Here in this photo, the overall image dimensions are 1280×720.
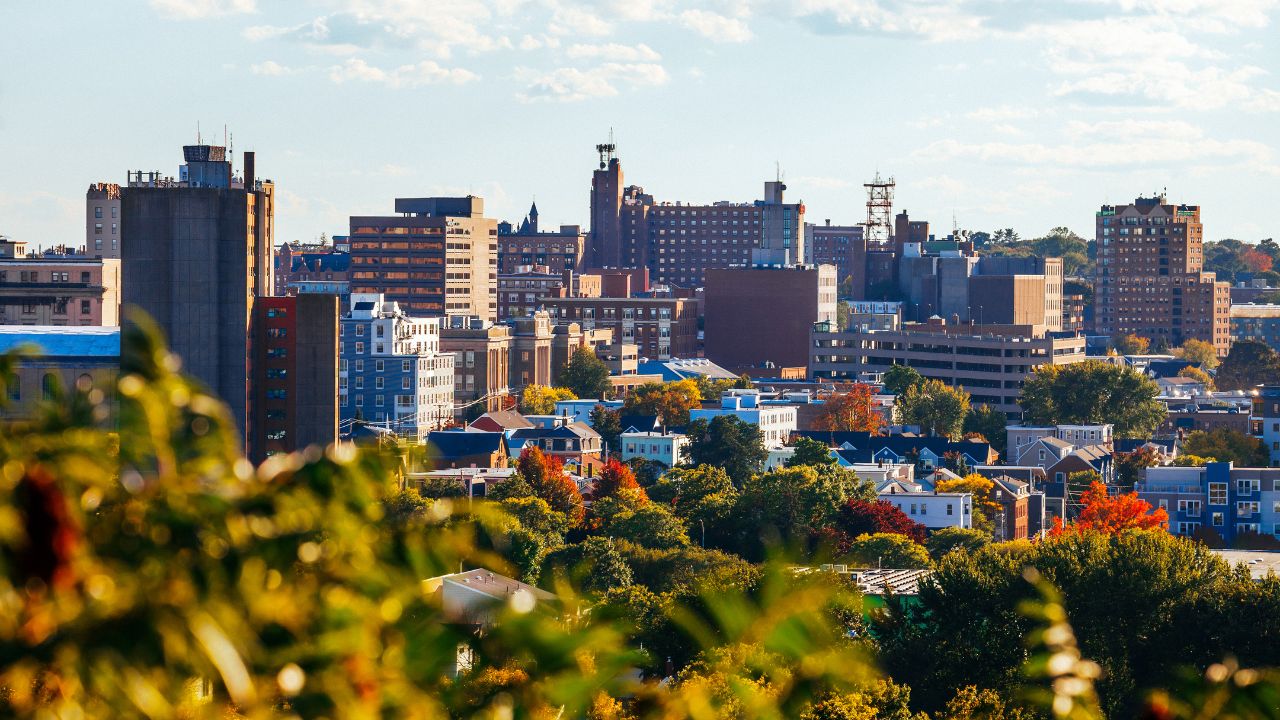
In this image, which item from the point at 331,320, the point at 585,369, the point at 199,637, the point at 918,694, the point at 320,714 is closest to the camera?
the point at 199,637

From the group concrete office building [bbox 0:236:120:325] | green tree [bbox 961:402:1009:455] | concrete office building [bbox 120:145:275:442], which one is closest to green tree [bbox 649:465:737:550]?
concrete office building [bbox 120:145:275:442]

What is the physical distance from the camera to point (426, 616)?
3.96m

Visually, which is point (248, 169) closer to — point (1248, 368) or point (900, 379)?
point (900, 379)

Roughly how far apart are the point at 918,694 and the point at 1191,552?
14626 mm

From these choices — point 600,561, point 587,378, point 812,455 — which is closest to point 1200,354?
point 587,378

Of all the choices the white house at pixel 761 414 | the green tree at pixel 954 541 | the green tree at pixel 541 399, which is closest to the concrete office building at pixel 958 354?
the white house at pixel 761 414

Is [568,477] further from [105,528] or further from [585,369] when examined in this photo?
[105,528]

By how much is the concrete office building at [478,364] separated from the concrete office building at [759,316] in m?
37.6

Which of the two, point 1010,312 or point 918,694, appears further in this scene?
point 1010,312

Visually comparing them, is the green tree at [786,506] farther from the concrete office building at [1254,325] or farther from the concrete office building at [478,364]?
the concrete office building at [1254,325]

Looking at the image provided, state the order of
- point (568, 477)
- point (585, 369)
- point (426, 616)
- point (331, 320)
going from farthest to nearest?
Answer: point (585, 369) < point (568, 477) < point (331, 320) < point (426, 616)

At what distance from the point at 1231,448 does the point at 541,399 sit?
37029mm

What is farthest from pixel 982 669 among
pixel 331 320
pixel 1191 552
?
pixel 331 320

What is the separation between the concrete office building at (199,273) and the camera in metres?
68.9
